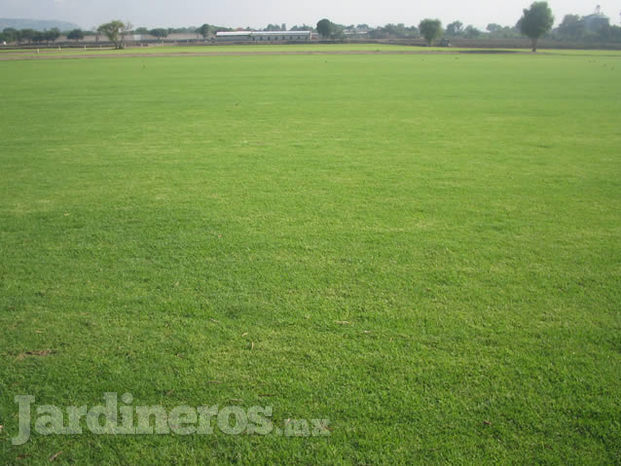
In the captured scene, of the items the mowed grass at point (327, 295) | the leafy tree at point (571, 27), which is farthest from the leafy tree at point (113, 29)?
the leafy tree at point (571, 27)

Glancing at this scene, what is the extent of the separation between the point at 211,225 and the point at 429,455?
3888mm

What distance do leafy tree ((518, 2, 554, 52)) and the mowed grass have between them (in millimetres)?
92884

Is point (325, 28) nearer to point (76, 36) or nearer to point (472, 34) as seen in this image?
point (472, 34)

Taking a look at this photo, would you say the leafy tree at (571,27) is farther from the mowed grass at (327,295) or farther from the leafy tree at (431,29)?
the mowed grass at (327,295)

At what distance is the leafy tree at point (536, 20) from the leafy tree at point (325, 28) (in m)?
67.4

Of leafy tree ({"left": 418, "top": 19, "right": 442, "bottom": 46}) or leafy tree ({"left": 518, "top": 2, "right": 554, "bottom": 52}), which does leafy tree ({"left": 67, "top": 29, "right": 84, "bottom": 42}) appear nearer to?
leafy tree ({"left": 418, "top": 19, "right": 442, "bottom": 46})

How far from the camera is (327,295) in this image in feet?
12.9

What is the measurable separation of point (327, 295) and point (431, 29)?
110 meters

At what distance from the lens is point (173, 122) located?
40.7 ft

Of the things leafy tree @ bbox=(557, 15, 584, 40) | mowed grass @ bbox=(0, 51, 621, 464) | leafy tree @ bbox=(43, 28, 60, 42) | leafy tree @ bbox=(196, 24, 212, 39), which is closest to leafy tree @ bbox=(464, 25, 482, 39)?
leafy tree @ bbox=(557, 15, 584, 40)

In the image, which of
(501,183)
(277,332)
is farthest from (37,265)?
(501,183)

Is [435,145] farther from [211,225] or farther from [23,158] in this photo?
[23,158]

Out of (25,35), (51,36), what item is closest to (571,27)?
(51,36)

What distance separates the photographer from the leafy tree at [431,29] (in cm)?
9875
